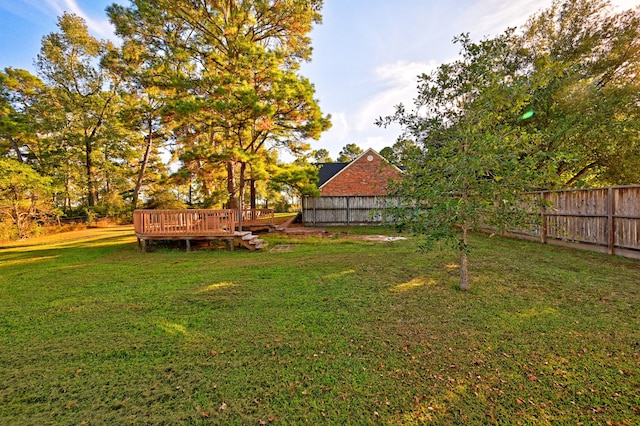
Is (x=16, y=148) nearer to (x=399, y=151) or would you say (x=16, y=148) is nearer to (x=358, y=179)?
(x=358, y=179)

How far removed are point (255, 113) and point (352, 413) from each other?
10640mm

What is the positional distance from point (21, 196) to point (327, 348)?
53.2ft

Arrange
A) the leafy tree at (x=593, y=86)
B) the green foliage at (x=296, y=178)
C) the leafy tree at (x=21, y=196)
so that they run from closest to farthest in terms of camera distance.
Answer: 1. the leafy tree at (x=593, y=86)
2. the leafy tree at (x=21, y=196)
3. the green foliage at (x=296, y=178)

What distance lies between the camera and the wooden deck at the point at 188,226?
8.87 metres

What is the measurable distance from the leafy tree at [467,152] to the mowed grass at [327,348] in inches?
47.8

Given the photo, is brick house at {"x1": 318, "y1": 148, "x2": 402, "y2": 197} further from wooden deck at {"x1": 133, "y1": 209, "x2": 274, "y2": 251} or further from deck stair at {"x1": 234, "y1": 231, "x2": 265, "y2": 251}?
wooden deck at {"x1": 133, "y1": 209, "x2": 274, "y2": 251}

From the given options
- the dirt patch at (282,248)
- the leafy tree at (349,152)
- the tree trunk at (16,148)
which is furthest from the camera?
the leafy tree at (349,152)

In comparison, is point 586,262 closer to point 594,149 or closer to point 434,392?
point 434,392

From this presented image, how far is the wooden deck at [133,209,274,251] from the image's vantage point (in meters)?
8.87

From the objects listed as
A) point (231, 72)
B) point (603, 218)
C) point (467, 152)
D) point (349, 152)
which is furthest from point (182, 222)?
point (349, 152)

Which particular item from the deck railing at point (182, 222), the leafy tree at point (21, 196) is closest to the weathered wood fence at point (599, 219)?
the deck railing at point (182, 222)

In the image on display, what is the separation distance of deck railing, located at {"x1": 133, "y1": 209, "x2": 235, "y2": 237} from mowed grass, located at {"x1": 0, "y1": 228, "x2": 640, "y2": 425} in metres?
3.35

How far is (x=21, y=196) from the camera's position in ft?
38.6

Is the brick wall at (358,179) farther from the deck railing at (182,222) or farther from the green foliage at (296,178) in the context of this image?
the deck railing at (182,222)
